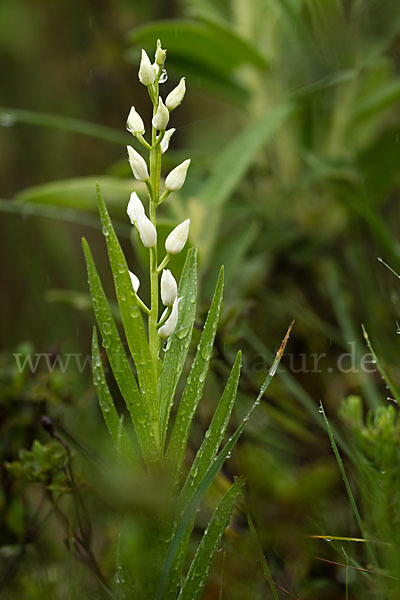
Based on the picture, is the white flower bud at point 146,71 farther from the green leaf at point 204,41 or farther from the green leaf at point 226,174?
the green leaf at point 204,41

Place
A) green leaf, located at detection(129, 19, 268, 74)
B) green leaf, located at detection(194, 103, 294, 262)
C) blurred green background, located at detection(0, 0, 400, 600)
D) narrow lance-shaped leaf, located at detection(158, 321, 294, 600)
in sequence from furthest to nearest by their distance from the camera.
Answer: green leaf, located at detection(129, 19, 268, 74)
green leaf, located at detection(194, 103, 294, 262)
blurred green background, located at detection(0, 0, 400, 600)
narrow lance-shaped leaf, located at detection(158, 321, 294, 600)

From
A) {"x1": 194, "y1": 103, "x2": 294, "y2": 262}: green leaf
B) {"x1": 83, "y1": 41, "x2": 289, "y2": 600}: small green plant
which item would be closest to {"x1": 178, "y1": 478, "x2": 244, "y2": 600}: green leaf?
{"x1": 83, "y1": 41, "x2": 289, "y2": 600}: small green plant

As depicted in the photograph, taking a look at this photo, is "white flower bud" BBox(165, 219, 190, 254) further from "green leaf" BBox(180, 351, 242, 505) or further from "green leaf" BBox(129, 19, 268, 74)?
"green leaf" BBox(129, 19, 268, 74)

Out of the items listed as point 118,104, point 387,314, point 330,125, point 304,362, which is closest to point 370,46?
point 330,125

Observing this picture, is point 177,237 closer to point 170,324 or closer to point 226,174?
point 170,324

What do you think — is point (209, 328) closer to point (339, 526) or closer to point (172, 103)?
point (172, 103)

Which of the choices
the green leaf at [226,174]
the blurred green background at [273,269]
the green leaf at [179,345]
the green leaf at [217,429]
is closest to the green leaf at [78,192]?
the blurred green background at [273,269]
